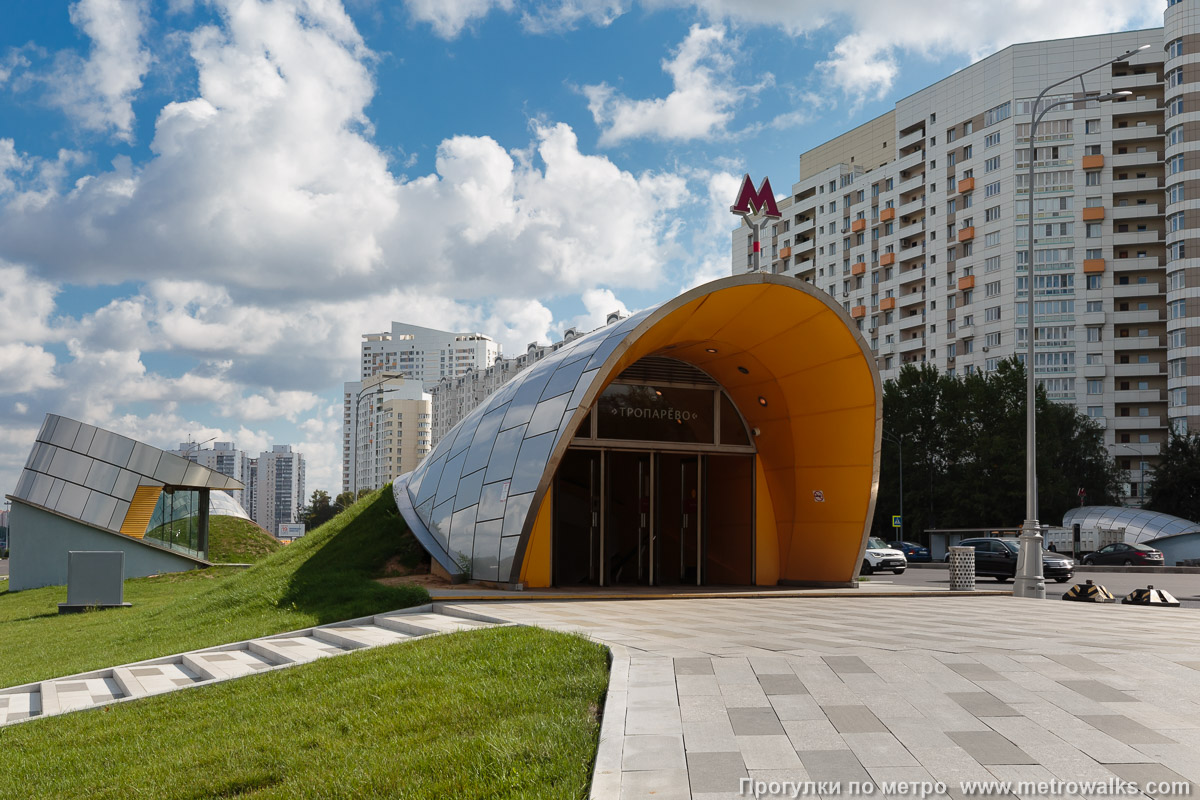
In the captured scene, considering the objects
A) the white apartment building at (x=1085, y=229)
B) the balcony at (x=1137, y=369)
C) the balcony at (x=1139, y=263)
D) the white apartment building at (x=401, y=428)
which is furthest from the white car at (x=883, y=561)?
the white apartment building at (x=401, y=428)

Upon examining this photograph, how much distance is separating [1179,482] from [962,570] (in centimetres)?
4853

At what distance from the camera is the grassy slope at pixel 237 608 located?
12.9 meters

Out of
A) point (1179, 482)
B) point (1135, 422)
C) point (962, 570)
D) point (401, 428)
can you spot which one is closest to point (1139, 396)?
point (1135, 422)

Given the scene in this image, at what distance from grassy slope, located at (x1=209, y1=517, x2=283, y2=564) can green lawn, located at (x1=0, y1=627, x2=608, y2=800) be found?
29.8 m

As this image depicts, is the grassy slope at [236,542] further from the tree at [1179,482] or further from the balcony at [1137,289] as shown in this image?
the balcony at [1137,289]

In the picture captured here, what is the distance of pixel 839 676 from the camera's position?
21.5 ft

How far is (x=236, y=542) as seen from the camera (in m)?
38.6

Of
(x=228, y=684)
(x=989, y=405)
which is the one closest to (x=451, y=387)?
(x=989, y=405)

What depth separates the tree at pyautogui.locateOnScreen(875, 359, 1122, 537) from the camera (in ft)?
185

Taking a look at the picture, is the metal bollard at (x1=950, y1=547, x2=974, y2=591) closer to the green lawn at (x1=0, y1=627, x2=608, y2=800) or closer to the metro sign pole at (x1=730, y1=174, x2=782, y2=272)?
the metro sign pole at (x1=730, y1=174, x2=782, y2=272)

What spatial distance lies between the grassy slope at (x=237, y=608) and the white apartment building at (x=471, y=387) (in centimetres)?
9120

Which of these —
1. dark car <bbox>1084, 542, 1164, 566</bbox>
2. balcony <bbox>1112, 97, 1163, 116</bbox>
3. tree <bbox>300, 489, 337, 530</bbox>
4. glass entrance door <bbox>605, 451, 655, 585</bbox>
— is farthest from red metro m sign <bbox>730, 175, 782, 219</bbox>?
tree <bbox>300, 489, 337, 530</bbox>

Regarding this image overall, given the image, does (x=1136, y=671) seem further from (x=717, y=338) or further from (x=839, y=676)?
(x=717, y=338)

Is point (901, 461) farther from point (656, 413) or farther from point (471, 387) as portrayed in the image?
point (471, 387)
